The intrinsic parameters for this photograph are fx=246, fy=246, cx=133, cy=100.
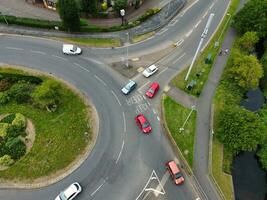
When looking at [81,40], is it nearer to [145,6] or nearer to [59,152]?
[145,6]

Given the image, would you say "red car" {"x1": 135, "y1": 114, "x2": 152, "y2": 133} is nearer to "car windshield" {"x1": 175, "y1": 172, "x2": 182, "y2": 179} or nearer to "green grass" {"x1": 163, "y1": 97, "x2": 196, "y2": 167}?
"green grass" {"x1": 163, "y1": 97, "x2": 196, "y2": 167}

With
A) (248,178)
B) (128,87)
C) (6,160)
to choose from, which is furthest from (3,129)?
(248,178)

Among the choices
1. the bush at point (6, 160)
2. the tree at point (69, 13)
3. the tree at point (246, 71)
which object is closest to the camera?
the bush at point (6, 160)

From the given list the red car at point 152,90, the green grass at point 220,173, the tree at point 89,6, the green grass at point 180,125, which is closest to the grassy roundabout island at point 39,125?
the red car at point 152,90

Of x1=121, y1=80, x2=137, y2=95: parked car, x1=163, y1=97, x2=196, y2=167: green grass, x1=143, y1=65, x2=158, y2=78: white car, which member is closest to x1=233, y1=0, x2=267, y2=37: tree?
x1=143, y1=65, x2=158, y2=78: white car

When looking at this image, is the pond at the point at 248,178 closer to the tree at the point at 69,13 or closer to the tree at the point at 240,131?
the tree at the point at 240,131

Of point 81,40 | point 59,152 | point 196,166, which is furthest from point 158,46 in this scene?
point 59,152

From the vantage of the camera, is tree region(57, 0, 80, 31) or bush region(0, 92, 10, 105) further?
tree region(57, 0, 80, 31)
